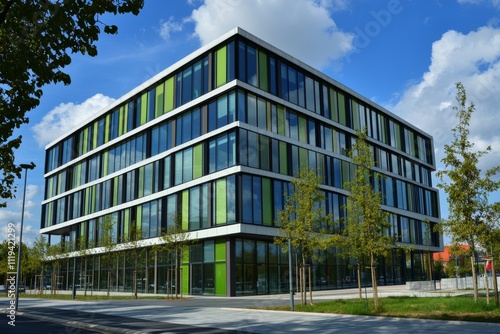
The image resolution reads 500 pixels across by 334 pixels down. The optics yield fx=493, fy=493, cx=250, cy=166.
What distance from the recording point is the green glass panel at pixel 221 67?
129 ft

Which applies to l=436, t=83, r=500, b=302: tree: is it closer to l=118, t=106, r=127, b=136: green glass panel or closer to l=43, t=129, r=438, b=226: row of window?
l=43, t=129, r=438, b=226: row of window

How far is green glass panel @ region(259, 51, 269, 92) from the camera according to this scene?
40.6 metres

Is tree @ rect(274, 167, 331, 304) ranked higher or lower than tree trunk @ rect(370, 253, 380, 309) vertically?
higher

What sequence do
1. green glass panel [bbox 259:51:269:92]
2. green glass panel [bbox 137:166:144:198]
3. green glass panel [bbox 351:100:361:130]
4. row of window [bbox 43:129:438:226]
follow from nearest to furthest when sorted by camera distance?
row of window [bbox 43:129:438:226], green glass panel [bbox 259:51:269:92], green glass panel [bbox 137:166:144:198], green glass panel [bbox 351:100:361:130]

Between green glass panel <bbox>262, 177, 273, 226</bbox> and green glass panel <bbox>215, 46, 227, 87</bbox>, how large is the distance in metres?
8.45

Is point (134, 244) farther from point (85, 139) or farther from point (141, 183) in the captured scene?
point (85, 139)

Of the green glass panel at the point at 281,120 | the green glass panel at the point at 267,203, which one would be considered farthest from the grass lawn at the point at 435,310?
the green glass panel at the point at 281,120

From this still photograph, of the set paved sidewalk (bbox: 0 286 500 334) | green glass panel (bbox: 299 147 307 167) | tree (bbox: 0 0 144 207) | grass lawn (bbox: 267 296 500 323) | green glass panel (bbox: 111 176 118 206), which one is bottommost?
paved sidewalk (bbox: 0 286 500 334)

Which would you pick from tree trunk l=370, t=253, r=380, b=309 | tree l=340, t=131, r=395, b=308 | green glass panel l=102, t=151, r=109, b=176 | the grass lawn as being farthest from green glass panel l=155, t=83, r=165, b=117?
tree trunk l=370, t=253, r=380, b=309

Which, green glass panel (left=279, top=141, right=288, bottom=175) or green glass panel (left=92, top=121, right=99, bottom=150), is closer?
green glass panel (left=279, top=141, right=288, bottom=175)

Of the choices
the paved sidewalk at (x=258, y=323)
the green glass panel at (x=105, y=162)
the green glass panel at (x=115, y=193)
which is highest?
the green glass panel at (x=105, y=162)

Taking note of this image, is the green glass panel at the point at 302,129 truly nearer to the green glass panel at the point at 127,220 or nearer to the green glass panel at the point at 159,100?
the green glass panel at the point at 159,100

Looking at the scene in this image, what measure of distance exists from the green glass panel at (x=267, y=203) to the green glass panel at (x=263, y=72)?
25.5 feet

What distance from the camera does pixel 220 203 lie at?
3778cm
